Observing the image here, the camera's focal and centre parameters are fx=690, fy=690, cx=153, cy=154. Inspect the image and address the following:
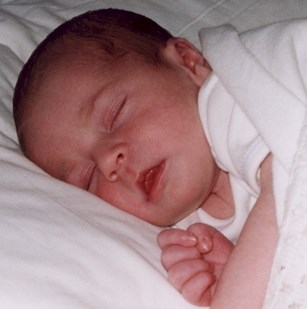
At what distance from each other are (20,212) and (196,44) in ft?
2.47

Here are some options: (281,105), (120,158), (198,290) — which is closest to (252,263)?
(198,290)

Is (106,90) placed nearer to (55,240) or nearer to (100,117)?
(100,117)

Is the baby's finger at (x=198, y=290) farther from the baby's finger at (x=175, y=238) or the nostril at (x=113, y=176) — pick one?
the nostril at (x=113, y=176)

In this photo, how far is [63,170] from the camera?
1.27 metres

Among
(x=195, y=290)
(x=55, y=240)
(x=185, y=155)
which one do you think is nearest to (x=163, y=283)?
(x=195, y=290)

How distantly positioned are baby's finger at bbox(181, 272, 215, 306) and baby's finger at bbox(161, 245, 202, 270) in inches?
1.6

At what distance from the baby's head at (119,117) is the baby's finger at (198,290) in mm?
196

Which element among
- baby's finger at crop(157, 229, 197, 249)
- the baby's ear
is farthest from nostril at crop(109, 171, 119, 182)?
the baby's ear

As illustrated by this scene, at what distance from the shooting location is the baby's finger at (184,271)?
3.22 feet

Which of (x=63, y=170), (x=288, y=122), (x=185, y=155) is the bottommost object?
(x=63, y=170)

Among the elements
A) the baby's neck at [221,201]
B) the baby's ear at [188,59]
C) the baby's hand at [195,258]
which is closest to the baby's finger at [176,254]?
the baby's hand at [195,258]

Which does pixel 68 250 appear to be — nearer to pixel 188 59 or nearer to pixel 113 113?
pixel 113 113

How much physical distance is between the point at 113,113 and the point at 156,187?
0.16 meters

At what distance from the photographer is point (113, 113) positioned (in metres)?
1.22
